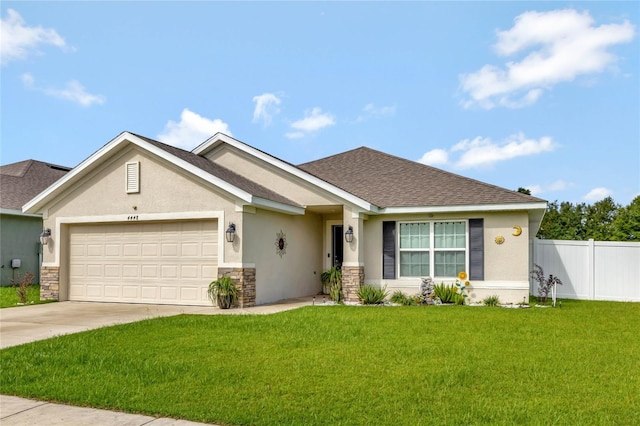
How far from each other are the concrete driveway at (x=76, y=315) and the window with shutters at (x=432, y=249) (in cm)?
322

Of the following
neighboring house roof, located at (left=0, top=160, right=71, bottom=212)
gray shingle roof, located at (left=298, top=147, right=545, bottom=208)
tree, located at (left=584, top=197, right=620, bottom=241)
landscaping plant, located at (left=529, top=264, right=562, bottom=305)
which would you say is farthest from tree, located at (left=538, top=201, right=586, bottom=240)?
neighboring house roof, located at (left=0, top=160, right=71, bottom=212)

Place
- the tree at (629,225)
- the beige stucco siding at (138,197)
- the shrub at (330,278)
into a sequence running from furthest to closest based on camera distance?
the tree at (629,225)
the shrub at (330,278)
the beige stucco siding at (138,197)

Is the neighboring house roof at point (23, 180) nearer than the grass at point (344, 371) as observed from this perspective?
No

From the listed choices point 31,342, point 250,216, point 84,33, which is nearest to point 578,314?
point 250,216

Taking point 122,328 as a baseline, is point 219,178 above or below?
above

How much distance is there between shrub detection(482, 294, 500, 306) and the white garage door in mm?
7397

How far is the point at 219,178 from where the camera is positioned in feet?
43.0

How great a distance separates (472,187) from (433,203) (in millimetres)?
1542

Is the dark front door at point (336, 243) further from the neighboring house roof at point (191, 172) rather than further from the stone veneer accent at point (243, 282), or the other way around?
the stone veneer accent at point (243, 282)

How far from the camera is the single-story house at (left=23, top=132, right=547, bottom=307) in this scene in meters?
13.5

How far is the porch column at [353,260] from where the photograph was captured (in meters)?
14.4

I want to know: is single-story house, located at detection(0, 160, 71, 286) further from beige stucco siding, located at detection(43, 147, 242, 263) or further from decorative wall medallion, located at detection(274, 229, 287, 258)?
decorative wall medallion, located at detection(274, 229, 287, 258)

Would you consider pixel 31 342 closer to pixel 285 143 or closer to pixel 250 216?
pixel 250 216

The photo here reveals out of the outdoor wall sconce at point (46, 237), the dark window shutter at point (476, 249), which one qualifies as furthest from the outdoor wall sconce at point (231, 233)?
the dark window shutter at point (476, 249)
